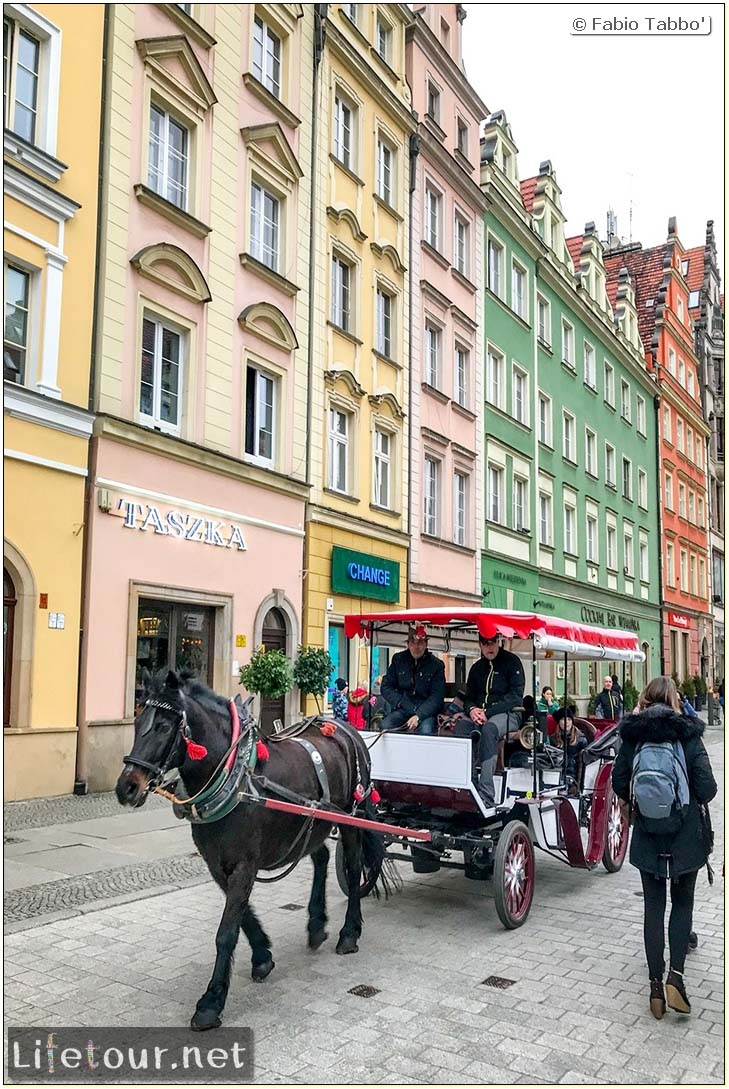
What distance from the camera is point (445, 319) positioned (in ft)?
78.8

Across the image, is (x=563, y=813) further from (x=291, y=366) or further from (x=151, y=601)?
(x=291, y=366)

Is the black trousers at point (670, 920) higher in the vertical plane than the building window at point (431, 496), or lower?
lower

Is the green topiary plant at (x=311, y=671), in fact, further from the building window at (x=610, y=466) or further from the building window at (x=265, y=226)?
the building window at (x=610, y=466)

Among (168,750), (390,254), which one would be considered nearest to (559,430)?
(390,254)

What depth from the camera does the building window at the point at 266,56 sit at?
17.0 meters

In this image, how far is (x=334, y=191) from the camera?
19.2 metres

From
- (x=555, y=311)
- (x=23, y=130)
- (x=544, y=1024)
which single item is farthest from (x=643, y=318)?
(x=544, y=1024)

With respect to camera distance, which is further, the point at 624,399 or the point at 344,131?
the point at 624,399

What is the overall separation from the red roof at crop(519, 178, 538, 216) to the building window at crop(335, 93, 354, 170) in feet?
45.4

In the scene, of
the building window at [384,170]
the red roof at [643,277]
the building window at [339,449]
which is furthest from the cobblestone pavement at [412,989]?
the red roof at [643,277]

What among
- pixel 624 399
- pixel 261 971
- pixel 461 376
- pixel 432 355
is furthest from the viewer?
pixel 624 399

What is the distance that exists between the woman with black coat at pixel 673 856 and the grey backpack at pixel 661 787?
0.06 metres

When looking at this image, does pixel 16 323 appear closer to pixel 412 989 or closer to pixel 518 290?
pixel 412 989

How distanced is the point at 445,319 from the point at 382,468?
17.8 ft
